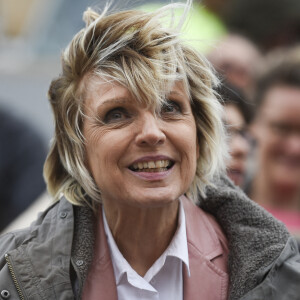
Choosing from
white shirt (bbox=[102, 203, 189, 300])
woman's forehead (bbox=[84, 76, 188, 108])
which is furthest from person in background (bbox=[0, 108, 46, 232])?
woman's forehead (bbox=[84, 76, 188, 108])

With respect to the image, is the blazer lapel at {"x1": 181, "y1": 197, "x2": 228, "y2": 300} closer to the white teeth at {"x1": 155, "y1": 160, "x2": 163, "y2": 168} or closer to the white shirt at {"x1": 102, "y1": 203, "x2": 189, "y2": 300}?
the white shirt at {"x1": 102, "y1": 203, "x2": 189, "y2": 300}

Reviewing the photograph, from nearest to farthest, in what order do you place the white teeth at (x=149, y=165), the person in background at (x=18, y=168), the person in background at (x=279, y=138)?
the white teeth at (x=149, y=165)
the person in background at (x=279, y=138)
the person in background at (x=18, y=168)

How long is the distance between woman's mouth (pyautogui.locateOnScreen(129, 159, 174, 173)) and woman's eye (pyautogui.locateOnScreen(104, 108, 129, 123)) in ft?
0.59

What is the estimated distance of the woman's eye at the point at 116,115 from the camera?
2566mm

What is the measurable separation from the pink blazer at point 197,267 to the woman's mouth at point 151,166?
0.36 metres

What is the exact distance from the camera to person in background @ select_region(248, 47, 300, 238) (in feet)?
14.6

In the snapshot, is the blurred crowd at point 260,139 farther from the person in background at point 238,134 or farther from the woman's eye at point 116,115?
the woman's eye at point 116,115

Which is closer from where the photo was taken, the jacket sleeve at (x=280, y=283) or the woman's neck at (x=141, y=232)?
the jacket sleeve at (x=280, y=283)

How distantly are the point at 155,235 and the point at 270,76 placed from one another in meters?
2.17

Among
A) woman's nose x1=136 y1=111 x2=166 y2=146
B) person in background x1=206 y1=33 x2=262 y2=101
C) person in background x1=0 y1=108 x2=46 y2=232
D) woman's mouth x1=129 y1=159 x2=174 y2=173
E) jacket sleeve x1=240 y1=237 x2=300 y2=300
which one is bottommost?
person in background x1=0 y1=108 x2=46 y2=232

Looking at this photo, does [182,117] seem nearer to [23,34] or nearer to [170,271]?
[170,271]

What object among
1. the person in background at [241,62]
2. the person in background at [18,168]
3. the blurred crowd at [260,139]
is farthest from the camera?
the person in background at [241,62]

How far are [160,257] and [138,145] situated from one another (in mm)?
485

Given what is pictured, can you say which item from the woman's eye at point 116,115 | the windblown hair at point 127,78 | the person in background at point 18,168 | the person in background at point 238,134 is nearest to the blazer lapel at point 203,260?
the windblown hair at point 127,78
